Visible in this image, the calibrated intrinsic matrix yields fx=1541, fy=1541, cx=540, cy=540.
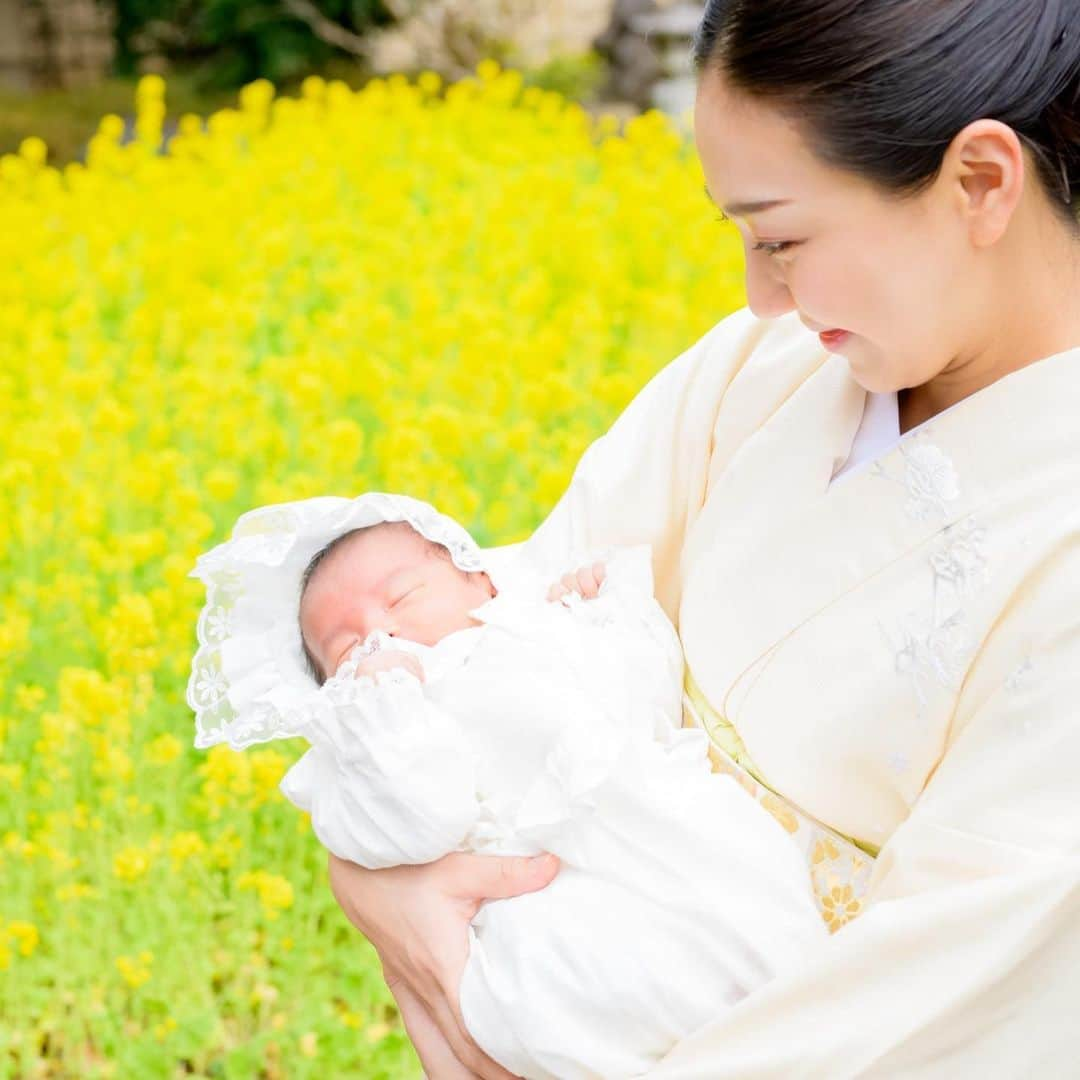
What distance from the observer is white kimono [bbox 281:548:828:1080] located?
1507 mm

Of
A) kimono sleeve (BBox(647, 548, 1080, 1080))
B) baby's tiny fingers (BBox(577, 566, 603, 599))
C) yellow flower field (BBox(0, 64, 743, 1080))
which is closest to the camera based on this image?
kimono sleeve (BBox(647, 548, 1080, 1080))

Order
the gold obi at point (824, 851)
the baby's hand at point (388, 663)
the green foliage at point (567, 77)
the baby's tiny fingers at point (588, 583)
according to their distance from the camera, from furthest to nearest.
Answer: the green foliage at point (567, 77) < the baby's tiny fingers at point (588, 583) < the baby's hand at point (388, 663) < the gold obi at point (824, 851)

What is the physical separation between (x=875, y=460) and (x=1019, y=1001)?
0.57 metres

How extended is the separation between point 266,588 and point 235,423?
2056 mm

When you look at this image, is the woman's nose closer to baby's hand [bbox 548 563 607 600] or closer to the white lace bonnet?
baby's hand [bbox 548 563 607 600]

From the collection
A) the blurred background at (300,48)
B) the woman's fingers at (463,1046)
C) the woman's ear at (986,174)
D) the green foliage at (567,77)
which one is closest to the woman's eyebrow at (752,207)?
the woman's ear at (986,174)

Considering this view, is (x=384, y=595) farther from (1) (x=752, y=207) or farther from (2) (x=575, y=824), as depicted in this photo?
(1) (x=752, y=207)

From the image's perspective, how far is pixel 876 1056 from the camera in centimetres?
137

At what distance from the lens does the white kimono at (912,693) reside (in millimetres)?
1333

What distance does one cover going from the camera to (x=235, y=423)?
4.00 meters

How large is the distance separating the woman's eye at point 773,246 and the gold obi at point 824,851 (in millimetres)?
533

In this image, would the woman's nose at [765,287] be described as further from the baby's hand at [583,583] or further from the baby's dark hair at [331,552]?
the baby's dark hair at [331,552]

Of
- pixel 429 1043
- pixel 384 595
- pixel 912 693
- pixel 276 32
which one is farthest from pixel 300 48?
pixel 912 693

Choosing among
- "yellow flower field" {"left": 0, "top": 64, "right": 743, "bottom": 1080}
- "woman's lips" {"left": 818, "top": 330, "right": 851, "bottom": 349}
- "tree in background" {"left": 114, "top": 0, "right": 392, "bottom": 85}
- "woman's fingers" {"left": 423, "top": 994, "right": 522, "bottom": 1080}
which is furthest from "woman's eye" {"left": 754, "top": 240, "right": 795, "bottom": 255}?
"tree in background" {"left": 114, "top": 0, "right": 392, "bottom": 85}
